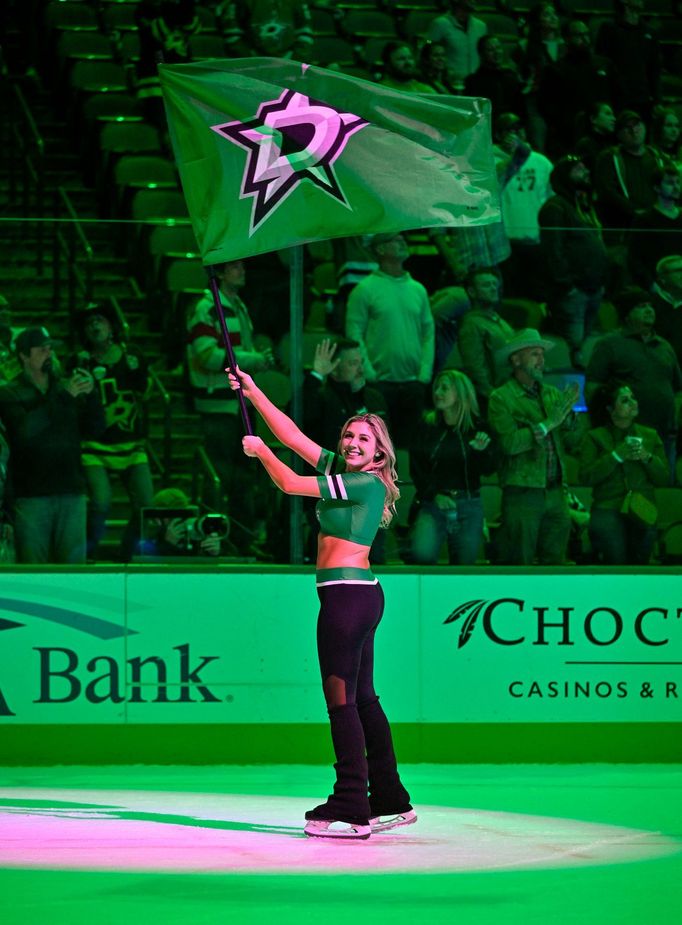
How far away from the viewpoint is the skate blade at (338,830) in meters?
7.32

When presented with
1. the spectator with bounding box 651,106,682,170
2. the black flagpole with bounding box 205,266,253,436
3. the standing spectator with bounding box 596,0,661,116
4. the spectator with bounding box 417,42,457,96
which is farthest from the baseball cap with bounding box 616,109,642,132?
the black flagpole with bounding box 205,266,253,436

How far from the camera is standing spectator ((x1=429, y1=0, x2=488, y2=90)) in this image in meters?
15.4

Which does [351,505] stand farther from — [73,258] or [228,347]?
[73,258]

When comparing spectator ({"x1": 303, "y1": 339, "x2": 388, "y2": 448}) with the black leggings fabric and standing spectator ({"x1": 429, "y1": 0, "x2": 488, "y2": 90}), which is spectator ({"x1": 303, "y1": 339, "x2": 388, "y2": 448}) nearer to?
the black leggings fabric

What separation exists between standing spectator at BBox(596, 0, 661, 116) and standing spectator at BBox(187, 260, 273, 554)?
6564 millimetres

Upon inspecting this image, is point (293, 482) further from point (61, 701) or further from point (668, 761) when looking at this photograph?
point (668, 761)

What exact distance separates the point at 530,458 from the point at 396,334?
45.1 inches

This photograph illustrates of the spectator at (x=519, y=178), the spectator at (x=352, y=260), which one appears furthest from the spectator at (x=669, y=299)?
the spectator at (x=352, y=260)

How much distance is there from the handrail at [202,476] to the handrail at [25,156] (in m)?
3.98

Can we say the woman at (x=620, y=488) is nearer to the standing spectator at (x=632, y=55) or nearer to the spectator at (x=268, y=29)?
the spectator at (x=268, y=29)

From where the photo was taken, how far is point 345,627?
7355 millimetres

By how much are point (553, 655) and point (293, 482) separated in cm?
326

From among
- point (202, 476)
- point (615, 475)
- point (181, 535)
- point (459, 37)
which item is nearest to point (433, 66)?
point (459, 37)

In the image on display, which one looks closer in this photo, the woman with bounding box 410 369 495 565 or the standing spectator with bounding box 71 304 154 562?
the standing spectator with bounding box 71 304 154 562
